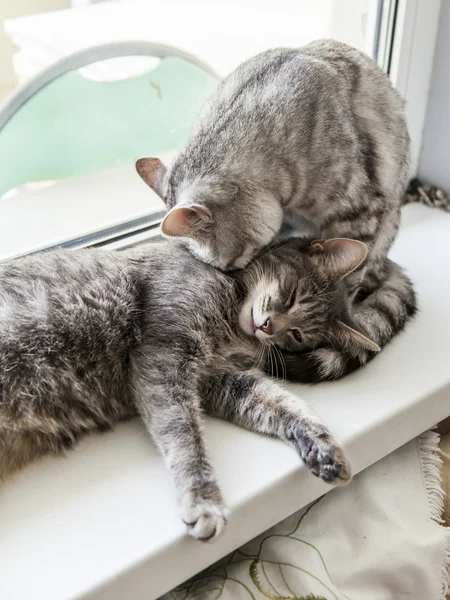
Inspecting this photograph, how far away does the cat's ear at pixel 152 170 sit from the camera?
1.42 meters

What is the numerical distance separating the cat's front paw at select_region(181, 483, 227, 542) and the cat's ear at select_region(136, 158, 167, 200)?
690 millimetres

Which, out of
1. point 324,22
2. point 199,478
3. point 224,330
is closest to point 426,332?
point 224,330

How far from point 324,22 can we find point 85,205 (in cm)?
97

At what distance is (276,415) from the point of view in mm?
1188

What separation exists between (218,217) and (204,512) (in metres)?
0.58

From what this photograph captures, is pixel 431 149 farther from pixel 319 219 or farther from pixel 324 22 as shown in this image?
pixel 319 219

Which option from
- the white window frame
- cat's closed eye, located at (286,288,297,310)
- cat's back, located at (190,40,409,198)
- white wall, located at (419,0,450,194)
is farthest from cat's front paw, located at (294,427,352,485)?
white wall, located at (419,0,450,194)

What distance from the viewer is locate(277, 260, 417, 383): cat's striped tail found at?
1319mm

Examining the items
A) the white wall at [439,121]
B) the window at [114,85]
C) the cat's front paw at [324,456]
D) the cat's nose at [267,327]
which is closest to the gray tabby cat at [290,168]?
the cat's nose at [267,327]

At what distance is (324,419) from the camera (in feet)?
4.04

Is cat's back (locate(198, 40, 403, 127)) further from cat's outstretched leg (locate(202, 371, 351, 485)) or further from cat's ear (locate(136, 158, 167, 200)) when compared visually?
cat's outstretched leg (locate(202, 371, 351, 485))

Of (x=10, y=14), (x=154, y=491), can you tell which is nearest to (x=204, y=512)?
(x=154, y=491)

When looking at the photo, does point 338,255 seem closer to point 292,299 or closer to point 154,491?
point 292,299

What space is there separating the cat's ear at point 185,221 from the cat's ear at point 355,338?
35 centimetres
